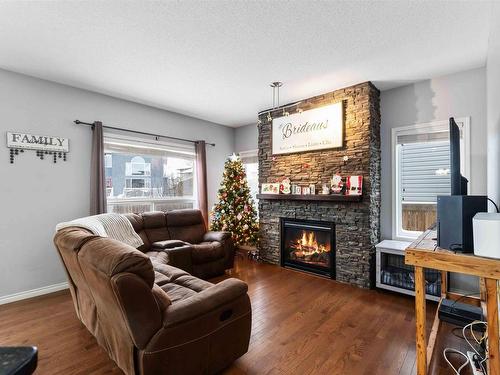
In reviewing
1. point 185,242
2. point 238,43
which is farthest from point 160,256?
point 238,43

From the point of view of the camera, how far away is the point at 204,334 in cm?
164

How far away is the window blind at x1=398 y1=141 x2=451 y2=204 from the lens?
322cm

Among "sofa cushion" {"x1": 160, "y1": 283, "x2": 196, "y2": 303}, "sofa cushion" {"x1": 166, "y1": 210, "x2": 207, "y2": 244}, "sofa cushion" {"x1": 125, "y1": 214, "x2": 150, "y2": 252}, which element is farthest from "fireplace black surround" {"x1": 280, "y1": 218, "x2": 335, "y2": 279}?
"sofa cushion" {"x1": 160, "y1": 283, "x2": 196, "y2": 303}

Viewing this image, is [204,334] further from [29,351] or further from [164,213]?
[164,213]

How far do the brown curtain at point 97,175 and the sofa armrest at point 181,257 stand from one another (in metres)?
1.22

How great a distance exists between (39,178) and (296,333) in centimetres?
365

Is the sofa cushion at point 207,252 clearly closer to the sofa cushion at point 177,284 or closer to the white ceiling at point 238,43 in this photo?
the sofa cushion at point 177,284

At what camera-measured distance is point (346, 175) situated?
3553mm

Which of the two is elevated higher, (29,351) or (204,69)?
(204,69)

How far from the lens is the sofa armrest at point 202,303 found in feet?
5.04

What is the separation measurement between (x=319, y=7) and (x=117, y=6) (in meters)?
1.61

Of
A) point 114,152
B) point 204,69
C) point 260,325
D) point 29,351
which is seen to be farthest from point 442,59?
point 114,152

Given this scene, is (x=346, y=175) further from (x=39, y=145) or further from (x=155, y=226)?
(x=39, y=145)

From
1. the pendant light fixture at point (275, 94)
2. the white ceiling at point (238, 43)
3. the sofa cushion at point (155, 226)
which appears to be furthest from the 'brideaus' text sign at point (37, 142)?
the pendant light fixture at point (275, 94)
